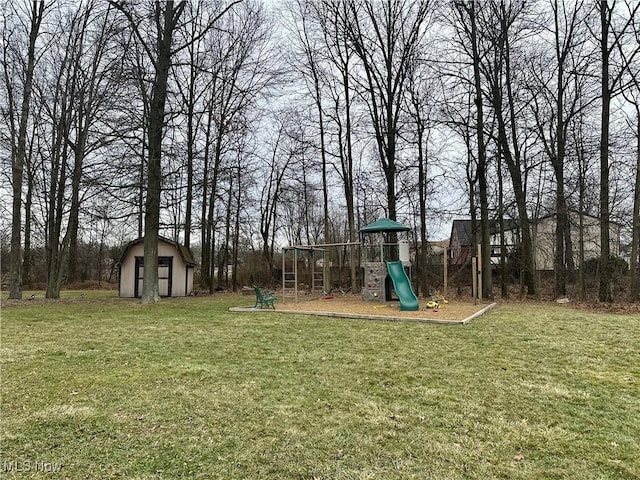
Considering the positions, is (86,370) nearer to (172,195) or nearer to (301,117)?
(172,195)

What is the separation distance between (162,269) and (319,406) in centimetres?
1438

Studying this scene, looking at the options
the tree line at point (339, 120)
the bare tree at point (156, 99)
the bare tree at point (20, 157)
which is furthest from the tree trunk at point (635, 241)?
the bare tree at point (20, 157)

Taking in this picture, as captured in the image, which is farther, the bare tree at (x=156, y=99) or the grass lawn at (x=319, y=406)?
the bare tree at (x=156, y=99)

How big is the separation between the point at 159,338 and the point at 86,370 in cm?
193

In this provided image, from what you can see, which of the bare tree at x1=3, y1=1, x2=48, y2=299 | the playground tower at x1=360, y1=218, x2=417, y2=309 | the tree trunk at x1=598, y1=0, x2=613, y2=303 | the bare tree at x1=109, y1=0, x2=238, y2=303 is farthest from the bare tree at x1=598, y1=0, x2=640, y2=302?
the bare tree at x1=3, y1=1, x2=48, y2=299

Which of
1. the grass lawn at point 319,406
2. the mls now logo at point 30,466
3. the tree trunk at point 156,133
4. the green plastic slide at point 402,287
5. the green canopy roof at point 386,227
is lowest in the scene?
the grass lawn at point 319,406

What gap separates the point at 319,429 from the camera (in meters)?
2.90

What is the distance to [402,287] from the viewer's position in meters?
11.4

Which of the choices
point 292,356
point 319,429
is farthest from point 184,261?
point 319,429

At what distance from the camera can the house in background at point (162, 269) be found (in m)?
15.6

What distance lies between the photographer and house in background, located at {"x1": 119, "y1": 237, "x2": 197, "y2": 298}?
51.3 feet

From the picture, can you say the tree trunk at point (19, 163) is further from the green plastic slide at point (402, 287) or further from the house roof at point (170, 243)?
the green plastic slide at point (402, 287)

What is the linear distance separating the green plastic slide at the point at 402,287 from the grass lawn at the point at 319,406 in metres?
3.80

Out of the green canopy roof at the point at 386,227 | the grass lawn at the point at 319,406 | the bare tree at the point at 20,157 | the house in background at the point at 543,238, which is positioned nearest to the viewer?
the grass lawn at the point at 319,406
